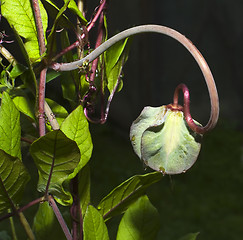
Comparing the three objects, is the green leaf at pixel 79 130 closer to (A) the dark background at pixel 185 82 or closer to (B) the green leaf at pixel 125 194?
(B) the green leaf at pixel 125 194

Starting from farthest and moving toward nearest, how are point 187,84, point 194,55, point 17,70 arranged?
point 187,84 < point 17,70 < point 194,55

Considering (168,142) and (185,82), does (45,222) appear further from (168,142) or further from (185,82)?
(185,82)

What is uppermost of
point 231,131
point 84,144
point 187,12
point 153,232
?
point 187,12

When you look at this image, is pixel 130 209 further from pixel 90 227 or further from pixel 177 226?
pixel 177 226

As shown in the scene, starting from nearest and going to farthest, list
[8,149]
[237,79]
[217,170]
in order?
[8,149]
[217,170]
[237,79]

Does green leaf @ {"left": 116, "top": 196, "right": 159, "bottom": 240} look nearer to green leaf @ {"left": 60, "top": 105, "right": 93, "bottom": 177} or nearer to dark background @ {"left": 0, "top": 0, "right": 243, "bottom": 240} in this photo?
green leaf @ {"left": 60, "top": 105, "right": 93, "bottom": 177}

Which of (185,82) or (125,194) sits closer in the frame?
(125,194)

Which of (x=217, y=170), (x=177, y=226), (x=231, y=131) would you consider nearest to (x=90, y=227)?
(x=177, y=226)

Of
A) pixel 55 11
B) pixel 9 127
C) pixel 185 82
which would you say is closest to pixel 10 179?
pixel 9 127
